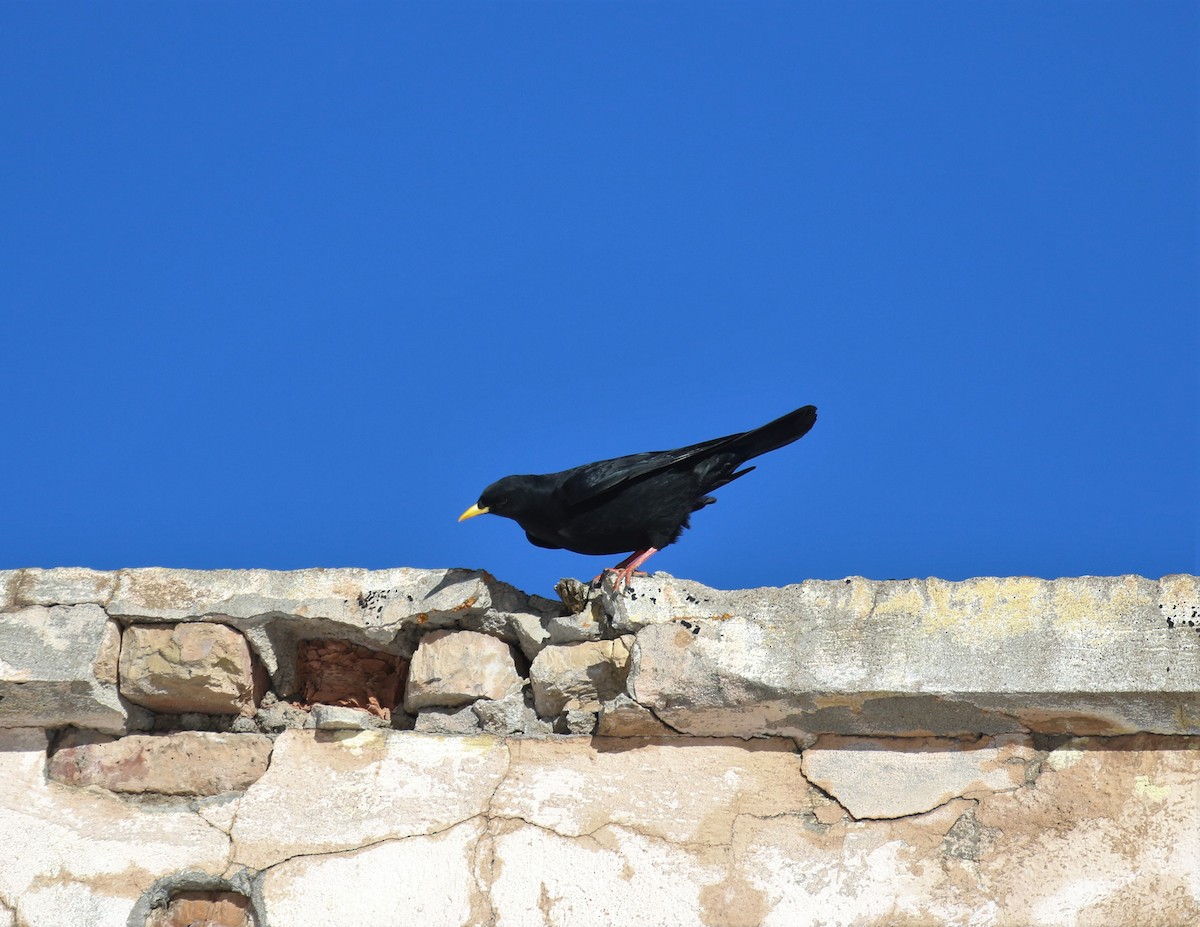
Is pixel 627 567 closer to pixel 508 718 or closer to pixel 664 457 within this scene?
pixel 664 457

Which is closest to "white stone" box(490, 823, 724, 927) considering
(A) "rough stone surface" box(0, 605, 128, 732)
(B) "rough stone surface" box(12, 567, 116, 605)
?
(A) "rough stone surface" box(0, 605, 128, 732)

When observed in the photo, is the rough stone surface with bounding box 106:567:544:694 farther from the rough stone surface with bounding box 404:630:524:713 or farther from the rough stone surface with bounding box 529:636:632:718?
the rough stone surface with bounding box 529:636:632:718

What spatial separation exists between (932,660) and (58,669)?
2.25m

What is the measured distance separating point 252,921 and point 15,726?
908 mm

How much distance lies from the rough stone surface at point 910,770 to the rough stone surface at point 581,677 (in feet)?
1.77

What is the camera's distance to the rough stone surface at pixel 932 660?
332 cm

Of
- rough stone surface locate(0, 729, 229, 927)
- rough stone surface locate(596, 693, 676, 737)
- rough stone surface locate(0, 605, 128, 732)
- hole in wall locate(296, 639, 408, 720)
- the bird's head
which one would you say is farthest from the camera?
the bird's head

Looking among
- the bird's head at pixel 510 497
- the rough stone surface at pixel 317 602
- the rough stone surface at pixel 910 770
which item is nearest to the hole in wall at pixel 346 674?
the rough stone surface at pixel 317 602

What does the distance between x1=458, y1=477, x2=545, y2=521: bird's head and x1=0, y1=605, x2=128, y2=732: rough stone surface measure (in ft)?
4.97

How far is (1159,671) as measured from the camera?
10.8 ft

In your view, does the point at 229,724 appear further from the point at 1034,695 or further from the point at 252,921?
the point at 1034,695

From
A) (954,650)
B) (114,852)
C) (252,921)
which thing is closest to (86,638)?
(114,852)

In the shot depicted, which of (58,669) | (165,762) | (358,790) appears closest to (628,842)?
(358,790)

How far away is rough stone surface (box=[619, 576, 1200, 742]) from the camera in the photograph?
3324mm
